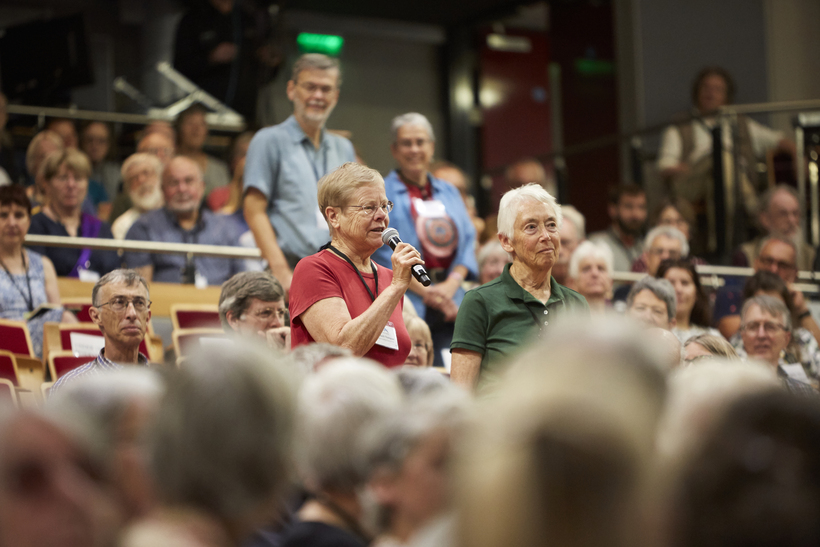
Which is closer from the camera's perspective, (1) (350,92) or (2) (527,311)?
(2) (527,311)

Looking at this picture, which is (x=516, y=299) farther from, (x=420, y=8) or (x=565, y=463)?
(x=420, y=8)

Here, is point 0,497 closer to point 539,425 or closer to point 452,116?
point 539,425

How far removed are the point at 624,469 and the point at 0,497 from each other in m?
0.68

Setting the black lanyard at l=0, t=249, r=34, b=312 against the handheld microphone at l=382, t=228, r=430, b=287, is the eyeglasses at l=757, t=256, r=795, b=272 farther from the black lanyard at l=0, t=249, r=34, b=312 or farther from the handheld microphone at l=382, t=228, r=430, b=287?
the black lanyard at l=0, t=249, r=34, b=312

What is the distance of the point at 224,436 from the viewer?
1.22 meters

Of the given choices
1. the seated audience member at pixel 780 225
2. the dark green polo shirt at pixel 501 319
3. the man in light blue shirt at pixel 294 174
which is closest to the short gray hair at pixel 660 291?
the dark green polo shirt at pixel 501 319

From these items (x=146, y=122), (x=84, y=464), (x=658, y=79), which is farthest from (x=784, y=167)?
(x=84, y=464)

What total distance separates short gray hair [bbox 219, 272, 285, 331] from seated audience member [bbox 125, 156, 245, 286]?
1.76 meters

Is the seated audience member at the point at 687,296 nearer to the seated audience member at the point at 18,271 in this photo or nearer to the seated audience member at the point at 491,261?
the seated audience member at the point at 491,261

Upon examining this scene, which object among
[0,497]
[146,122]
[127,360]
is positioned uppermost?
[146,122]

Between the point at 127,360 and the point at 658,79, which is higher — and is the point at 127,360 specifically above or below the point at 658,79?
below

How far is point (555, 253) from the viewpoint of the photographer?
302cm

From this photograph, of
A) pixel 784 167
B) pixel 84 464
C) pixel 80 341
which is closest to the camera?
pixel 84 464

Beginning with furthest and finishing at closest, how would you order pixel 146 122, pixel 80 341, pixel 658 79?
pixel 658 79 → pixel 146 122 → pixel 80 341
